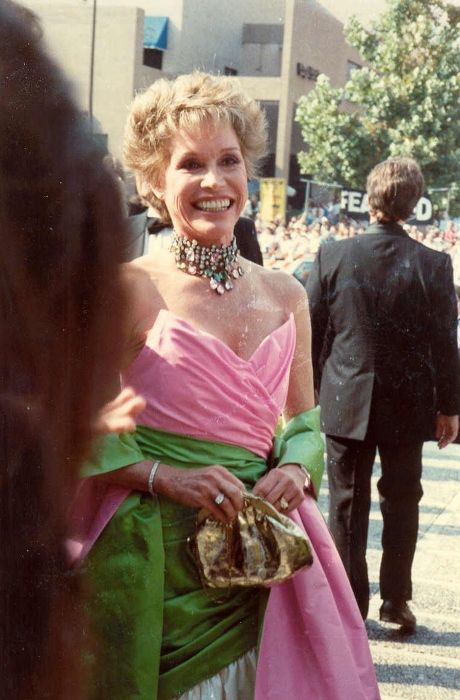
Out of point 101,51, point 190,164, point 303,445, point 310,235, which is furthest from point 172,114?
point 310,235

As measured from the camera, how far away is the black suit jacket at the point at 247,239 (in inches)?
157

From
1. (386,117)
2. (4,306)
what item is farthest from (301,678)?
(386,117)

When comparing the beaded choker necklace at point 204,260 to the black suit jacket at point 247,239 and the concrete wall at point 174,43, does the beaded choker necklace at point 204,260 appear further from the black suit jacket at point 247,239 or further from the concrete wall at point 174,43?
the black suit jacket at point 247,239

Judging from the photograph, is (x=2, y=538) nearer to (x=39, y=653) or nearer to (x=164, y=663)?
(x=39, y=653)

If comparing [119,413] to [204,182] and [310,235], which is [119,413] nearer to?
[204,182]

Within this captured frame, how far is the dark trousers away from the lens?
157 inches

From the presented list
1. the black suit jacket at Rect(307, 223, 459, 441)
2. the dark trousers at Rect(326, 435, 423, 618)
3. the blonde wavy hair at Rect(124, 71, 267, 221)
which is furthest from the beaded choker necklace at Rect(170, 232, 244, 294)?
the dark trousers at Rect(326, 435, 423, 618)

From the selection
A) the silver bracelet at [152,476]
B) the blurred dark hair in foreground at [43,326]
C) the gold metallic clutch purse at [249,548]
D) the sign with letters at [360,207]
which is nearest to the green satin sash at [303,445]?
the gold metallic clutch purse at [249,548]

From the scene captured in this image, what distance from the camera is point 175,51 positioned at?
6.15 ft

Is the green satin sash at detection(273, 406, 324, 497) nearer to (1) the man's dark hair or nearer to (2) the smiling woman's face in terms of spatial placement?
(2) the smiling woman's face

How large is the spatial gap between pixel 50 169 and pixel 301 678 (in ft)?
3.59

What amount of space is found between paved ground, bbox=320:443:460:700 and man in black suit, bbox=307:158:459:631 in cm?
12

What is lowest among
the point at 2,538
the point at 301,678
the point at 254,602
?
the point at 301,678

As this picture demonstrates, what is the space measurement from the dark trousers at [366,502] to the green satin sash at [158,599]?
2.05 meters
